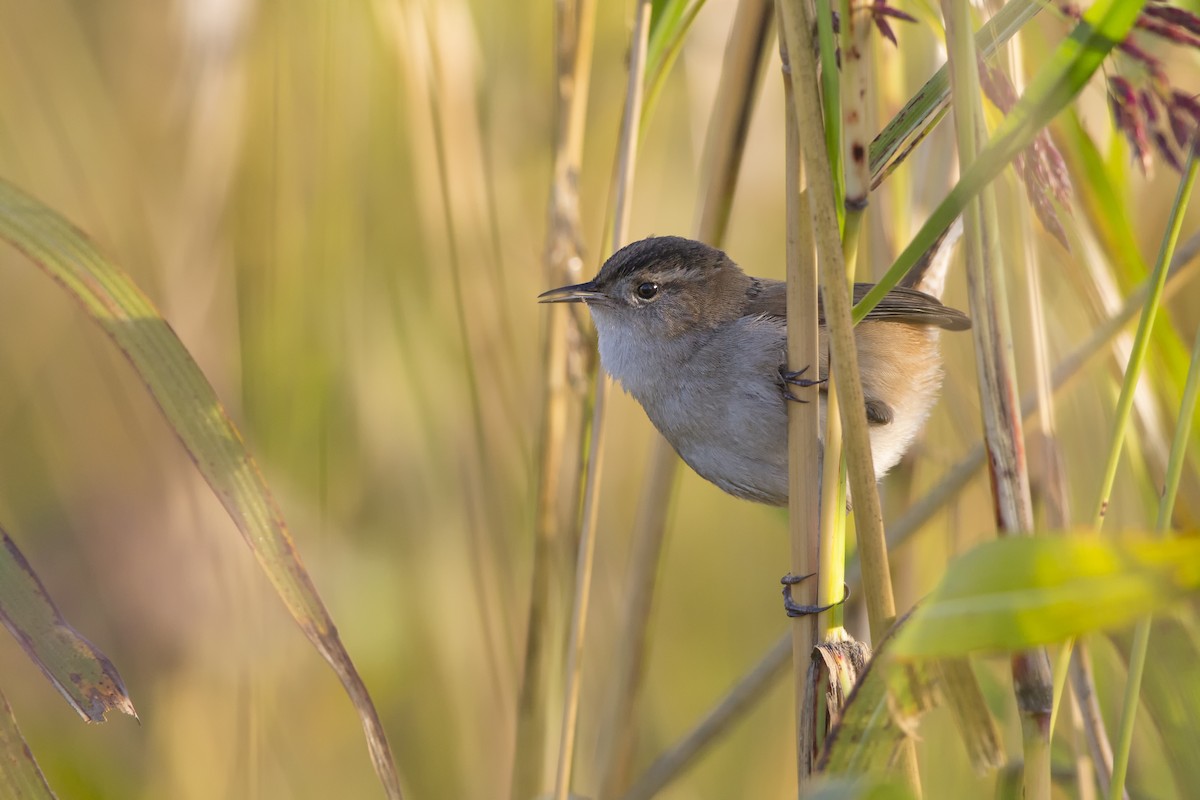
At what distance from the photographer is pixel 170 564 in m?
2.57

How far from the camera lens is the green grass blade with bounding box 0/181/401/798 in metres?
1.34

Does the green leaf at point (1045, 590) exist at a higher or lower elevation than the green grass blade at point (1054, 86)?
lower

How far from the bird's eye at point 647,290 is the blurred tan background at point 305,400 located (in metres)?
0.37

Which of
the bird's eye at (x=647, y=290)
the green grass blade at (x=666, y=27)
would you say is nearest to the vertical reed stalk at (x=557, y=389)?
the bird's eye at (x=647, y=290)

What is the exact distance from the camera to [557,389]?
2.19 meters

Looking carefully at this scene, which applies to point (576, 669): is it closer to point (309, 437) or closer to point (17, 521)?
point (309, 437)

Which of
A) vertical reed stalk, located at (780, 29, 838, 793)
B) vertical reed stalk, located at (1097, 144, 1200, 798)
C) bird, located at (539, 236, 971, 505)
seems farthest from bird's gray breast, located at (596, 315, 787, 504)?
vertical reed stalk, located at (1097, 144, 1200, 798)

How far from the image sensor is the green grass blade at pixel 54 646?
1188 mm

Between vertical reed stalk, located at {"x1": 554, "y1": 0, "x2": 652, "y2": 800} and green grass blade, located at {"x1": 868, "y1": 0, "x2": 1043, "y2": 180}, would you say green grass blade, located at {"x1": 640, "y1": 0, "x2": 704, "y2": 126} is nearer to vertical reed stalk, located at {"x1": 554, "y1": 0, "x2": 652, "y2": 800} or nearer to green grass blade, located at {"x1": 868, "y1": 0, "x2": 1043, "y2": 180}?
vertical reed stalk, located at {"x1": 554, "y1": 0, "x2": 652, "y2": 800}

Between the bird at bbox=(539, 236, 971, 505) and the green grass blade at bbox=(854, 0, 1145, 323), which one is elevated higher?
the green grass blade at bbox=(854, 0, 1145, 323)

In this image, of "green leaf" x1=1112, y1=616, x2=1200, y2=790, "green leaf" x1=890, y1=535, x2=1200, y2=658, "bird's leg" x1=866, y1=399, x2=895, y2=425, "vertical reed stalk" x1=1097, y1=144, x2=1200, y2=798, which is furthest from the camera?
"bird's leg" x1=866, y1=399, x2=895, y2=425

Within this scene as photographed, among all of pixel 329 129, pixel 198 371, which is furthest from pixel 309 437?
pixel 198 371

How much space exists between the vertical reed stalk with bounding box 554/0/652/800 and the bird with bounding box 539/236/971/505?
274 mm

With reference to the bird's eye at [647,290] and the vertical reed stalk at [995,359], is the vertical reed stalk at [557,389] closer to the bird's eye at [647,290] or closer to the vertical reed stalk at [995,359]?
the bird's eye at [647,290]
